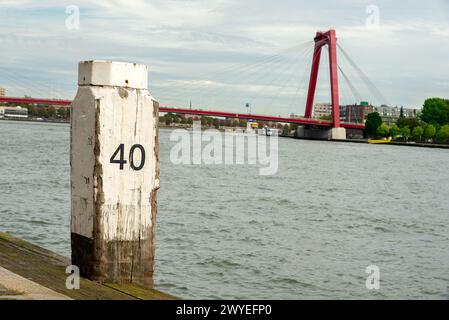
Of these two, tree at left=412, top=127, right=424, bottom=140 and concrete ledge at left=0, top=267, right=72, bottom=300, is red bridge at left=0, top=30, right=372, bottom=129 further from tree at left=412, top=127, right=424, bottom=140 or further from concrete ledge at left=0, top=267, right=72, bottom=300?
concrete ledge at left=0, top=267, right=72, bottom=300

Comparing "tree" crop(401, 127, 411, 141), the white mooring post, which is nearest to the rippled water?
the white mooring post

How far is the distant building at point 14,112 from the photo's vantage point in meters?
106

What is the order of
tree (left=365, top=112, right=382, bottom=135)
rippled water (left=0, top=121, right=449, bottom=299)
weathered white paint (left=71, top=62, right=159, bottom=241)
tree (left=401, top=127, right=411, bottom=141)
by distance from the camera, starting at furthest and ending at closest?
tree (left=365, top=112, right=382, bottom=135), tree (left=401, top=127, right=411, bottom=141), rippled water (left=0, top=121, right=449, bottom=299), weathered white paint (left=71, top=62, right=159, bottom=241)

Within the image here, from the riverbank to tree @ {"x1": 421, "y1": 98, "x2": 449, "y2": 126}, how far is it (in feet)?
251

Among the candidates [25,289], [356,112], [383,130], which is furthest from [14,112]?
[25,289]

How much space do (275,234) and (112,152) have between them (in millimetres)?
7044

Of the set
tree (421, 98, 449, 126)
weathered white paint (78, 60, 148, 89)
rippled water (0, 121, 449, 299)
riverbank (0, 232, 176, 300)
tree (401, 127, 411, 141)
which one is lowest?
rippled water (0, 121, 449, 299)

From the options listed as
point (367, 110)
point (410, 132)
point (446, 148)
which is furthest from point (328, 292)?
point (367, 110)

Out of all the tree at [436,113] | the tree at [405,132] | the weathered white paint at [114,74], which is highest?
the tree at [436,113]

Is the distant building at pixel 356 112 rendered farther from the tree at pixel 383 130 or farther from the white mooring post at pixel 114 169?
the white mooring post at pixel 114 169

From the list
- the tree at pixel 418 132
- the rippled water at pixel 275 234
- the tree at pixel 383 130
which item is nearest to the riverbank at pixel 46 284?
the rippled water at pixel 275 234

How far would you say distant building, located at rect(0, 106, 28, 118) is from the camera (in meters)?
106

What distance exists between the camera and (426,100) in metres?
81.6

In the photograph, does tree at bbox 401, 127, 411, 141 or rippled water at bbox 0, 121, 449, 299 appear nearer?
rippled water at bbox 0, 121, 449, 299
